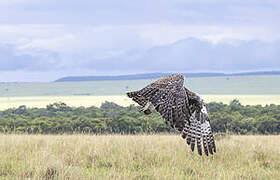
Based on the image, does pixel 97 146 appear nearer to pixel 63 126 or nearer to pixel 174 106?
Result: pixel 174 106

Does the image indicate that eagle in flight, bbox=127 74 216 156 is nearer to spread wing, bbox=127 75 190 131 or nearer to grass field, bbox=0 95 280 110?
spread wing, bbox=127 75 190 131

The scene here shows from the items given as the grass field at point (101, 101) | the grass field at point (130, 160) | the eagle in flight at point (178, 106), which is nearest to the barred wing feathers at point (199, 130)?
the eagle in flight at point (178, 106)

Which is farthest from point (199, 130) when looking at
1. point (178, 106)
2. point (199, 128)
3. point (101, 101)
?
point (101, 101)

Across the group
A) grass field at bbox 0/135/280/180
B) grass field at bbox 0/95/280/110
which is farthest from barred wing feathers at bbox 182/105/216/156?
grass field at bbox 0/95/280/110

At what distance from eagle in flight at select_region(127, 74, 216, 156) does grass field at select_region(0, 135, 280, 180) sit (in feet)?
2.58

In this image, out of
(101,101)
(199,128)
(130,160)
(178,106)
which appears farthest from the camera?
(101,101)

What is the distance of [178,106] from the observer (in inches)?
344

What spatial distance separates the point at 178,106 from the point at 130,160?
8.71ft

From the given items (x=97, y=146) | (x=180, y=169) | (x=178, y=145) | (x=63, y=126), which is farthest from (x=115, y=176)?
(x=63, y=126)

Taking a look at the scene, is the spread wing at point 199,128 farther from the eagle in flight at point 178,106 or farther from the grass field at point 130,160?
the grass field at point 130,160

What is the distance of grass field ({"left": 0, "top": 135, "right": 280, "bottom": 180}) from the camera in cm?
956

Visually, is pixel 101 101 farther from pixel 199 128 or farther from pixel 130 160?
pixel 199 128

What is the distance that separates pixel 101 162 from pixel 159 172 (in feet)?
5.66

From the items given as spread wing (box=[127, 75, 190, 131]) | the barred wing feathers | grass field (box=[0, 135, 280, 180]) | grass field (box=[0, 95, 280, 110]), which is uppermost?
spread wing (box=[127, 75, 190, 131])
